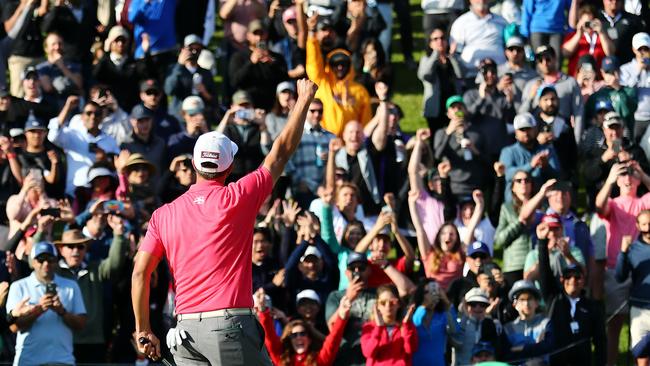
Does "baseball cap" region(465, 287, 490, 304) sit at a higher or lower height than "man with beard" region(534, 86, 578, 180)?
lower

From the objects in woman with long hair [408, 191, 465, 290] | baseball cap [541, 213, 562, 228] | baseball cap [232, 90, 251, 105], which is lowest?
woman with long hair [408, 191, 465, 290]

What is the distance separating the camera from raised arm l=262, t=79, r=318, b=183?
10.3 m

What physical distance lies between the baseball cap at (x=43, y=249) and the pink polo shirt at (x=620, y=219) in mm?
5977

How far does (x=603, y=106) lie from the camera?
18.7 metres

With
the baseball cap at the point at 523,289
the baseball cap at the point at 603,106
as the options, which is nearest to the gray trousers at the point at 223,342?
the baseball cap at the point at 523,289

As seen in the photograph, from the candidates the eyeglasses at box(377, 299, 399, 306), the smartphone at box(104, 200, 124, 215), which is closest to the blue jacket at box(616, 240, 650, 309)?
the eyeglasses at box(377, 299, 399, 306)

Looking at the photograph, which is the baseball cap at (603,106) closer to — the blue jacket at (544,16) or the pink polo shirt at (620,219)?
the pink polo shirt at (620,219)

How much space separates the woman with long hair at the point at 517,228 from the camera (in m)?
16.7

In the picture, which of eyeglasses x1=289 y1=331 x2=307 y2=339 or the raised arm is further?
eyeglasses x1=289 y1=331 x2=307 y2=339

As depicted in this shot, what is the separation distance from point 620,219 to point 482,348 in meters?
3.12

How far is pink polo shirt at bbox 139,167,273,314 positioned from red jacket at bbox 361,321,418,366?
4.61 metres

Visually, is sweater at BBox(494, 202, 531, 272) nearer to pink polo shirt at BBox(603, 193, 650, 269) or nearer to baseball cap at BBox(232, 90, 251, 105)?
pink polo shirt at BBox(603, 193, 650, 269)

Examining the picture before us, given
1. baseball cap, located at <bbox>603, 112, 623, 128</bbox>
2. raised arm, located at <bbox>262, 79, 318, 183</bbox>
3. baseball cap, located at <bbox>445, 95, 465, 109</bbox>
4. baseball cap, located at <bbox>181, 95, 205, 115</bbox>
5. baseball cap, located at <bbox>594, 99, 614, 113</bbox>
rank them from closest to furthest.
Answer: raised arm, located at <bbox>262, 79, 318, 183</bbox>, baseball cap, located at <bbox>603, 112, 623, 128</bbox>, baseball cap, located at <bbox>181, 95, 205, 115</bbox>, baseball cap, located at <bbox>445, 95, 465, 109</bbox>, baseball cap, located at <bbox>594, 99, 614, 113</bbox>

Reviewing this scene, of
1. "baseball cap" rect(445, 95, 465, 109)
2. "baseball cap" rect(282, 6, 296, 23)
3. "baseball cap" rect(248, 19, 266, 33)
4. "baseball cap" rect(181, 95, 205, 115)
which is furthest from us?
"baseball cap" rect(282, 6, 296, 23)
